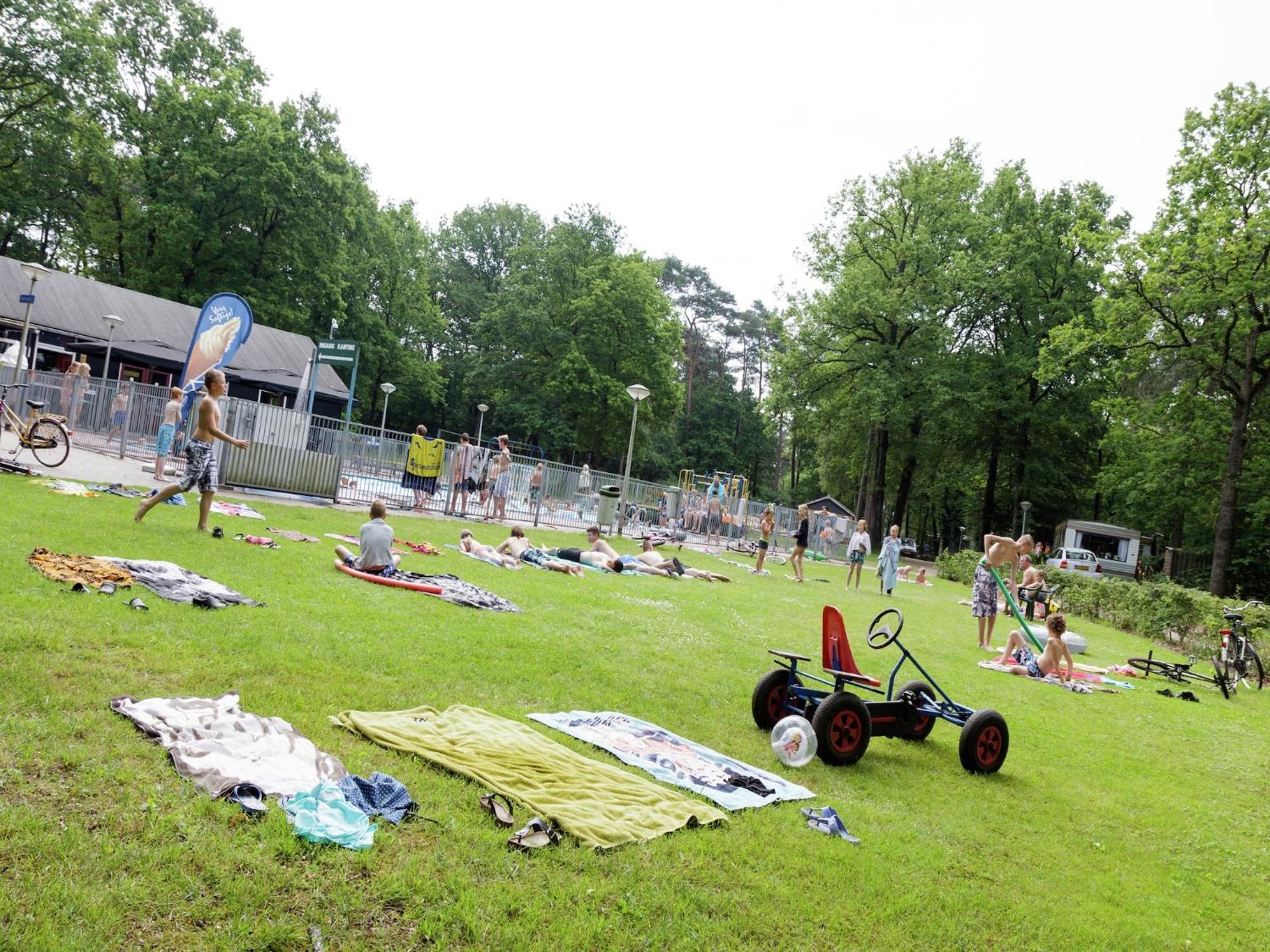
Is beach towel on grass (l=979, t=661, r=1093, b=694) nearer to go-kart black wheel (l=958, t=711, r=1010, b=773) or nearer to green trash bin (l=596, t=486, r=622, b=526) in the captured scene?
go-kart black wheel (l=958, t=711, r=1010, b=773)

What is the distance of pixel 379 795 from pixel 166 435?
1669 centimetres

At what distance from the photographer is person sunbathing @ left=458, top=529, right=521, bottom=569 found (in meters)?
14.3

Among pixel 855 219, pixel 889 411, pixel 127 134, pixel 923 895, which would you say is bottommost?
pixel 923 895

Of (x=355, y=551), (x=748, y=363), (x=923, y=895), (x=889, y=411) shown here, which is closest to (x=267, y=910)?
(x=923, y=895)

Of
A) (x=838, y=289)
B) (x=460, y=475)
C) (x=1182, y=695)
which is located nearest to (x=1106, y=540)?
(x=838, y=289)

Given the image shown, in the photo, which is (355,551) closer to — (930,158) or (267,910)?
(267,910)

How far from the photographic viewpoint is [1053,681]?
11.7 meters

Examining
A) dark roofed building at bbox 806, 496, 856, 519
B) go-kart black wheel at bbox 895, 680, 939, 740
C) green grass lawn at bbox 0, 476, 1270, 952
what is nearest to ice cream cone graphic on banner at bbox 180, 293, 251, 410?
green grass lawn at bbox 0, 476, 1270, 952

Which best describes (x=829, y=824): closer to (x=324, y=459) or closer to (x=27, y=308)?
(x=324, y=459)

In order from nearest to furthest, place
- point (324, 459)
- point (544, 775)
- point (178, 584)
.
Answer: point (544, 775)
point (178, 584)
point (324, 459)

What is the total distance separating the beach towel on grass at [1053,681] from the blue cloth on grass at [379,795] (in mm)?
10086

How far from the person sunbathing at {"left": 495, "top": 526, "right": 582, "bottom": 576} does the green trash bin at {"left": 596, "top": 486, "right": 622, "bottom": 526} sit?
962 centimetres

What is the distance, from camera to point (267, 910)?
2939mm

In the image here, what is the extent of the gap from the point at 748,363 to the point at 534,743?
243 feet
